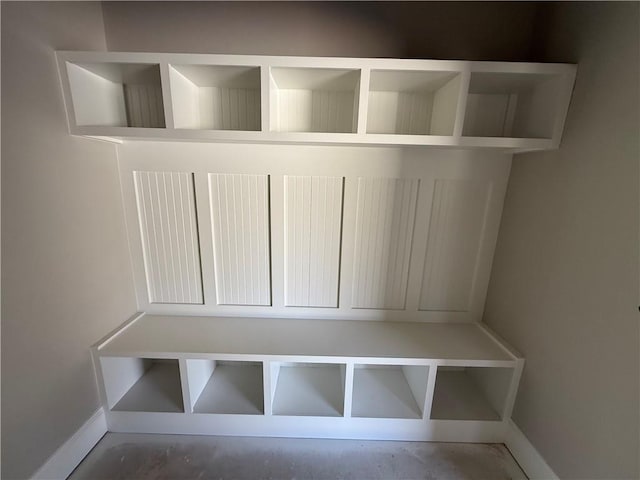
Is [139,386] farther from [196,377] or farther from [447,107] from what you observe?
[447,107]

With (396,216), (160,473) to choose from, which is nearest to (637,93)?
(396,216)

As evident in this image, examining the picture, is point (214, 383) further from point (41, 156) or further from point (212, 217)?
point (41, 156)

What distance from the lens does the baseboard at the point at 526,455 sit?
1174 mm

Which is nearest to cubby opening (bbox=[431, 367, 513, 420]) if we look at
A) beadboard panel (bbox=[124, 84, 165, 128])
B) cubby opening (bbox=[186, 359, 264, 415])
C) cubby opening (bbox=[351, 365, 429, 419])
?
cubby opening (bbox=[351, 365, 429, 419])

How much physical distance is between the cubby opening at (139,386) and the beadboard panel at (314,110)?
4.70ft

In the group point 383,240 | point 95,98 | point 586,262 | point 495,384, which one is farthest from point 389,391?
point 95,98

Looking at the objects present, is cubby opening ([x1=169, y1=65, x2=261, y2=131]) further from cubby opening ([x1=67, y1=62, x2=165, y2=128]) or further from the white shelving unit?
the white shelving unit

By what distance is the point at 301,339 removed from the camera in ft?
4.71

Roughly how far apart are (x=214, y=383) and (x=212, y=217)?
917mm

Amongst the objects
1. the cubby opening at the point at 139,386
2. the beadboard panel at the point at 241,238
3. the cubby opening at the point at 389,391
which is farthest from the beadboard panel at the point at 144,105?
the cubby opening at the point at 389,391

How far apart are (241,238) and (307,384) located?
0.89 metres

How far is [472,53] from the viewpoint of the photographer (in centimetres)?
133

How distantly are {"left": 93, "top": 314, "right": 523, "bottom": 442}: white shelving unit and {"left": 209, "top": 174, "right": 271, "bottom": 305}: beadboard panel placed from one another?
0.17 meters

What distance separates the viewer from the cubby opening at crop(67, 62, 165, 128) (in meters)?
Result: 1.14
